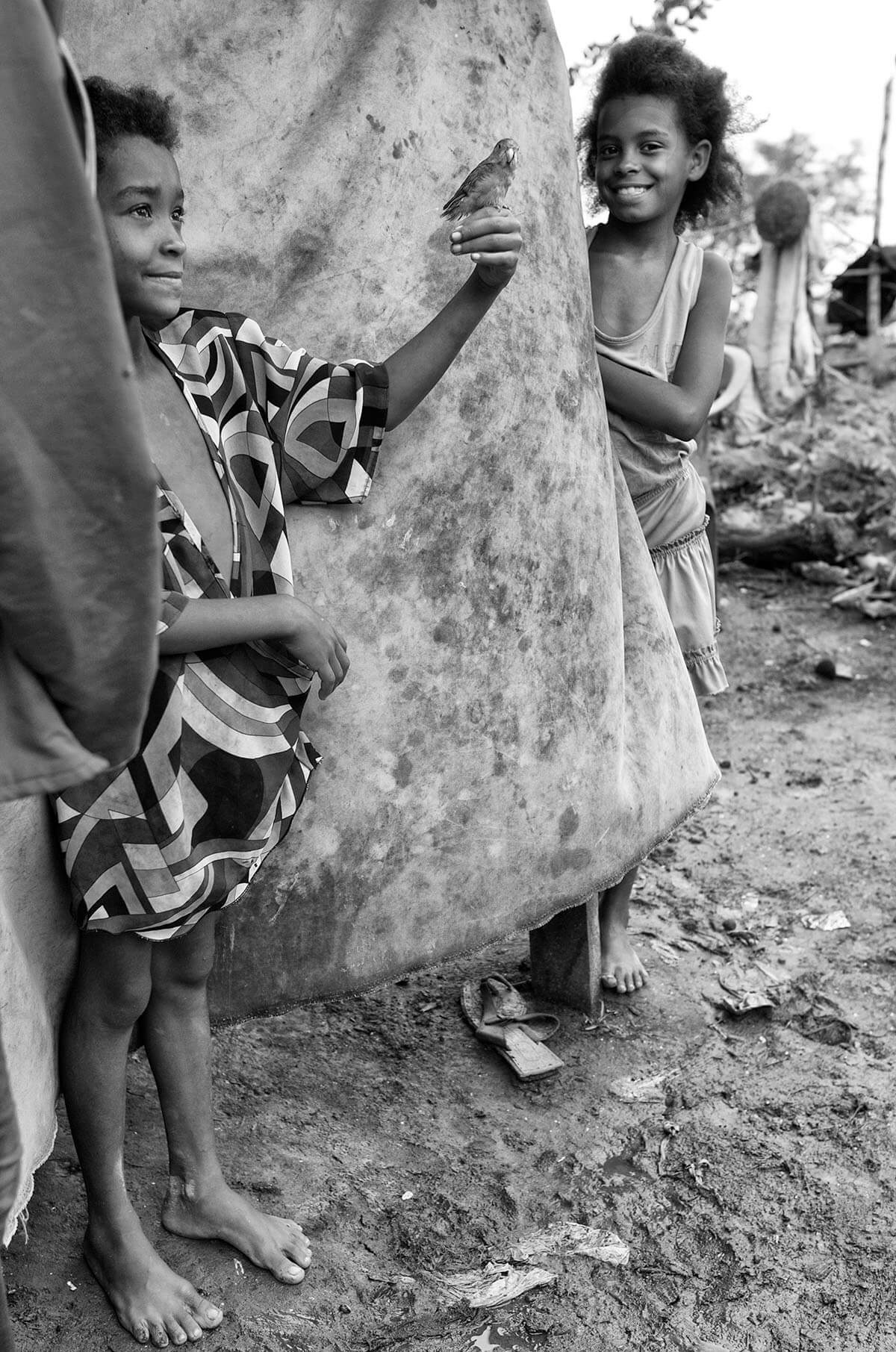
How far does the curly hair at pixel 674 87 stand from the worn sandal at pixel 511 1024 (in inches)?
69.0

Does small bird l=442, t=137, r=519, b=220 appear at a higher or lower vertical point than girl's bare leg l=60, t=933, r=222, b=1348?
higher

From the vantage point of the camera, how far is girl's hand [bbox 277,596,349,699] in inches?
61.9

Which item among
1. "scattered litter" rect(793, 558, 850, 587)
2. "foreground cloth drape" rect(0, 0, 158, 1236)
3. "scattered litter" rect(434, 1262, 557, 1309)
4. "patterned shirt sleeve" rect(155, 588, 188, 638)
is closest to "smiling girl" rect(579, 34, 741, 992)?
"patterned shirt sleeve" rect(155, 588, 188, 638)

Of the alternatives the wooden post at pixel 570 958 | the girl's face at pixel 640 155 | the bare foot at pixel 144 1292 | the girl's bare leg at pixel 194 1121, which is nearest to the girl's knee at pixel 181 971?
the girl's bare leg at pixel 194 1121

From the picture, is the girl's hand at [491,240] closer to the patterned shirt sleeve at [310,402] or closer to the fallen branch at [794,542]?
the patterned shirt sleeve at [310,402]

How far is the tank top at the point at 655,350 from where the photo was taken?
2.34 m

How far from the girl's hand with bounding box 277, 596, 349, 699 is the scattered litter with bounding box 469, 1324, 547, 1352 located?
1.00 meters

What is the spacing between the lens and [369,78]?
1.79m

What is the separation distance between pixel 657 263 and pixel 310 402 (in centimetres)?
100

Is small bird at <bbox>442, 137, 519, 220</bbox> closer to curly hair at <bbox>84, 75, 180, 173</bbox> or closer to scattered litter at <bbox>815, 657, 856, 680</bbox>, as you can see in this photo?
curly hair at <bbox>84, 75, 180, 173</bbox>

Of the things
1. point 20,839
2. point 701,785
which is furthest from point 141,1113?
point 701,785

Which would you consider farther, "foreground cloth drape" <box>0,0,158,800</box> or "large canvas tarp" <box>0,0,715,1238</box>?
"large canvas tarp" <box>0,0,715,1238</box>

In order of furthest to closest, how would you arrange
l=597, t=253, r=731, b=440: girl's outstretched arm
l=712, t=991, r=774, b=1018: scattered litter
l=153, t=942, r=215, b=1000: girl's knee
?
l=712, t=991, r=774, b=1018: scattered litter < l=597, t=253, r=731, b=440: girl's outstretched arm < l=153, t=942, r=215, b=1000: girl's knee

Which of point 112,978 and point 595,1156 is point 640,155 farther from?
point 595,1156
